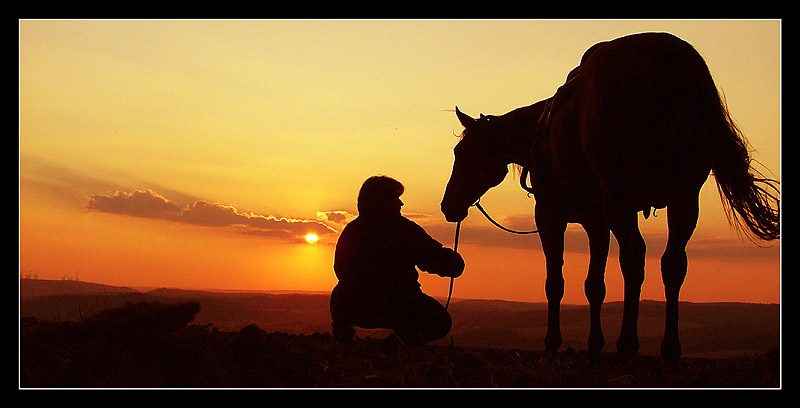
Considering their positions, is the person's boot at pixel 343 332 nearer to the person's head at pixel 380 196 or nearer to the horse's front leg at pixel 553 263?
the person's head at pixel 380 196

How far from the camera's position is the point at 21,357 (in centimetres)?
795

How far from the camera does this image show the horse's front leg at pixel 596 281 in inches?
351

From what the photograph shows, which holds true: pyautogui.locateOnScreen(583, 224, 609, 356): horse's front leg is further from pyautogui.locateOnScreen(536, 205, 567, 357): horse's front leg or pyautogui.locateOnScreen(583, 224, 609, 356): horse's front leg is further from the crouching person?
the crouching person

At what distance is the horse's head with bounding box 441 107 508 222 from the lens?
9906 millimetres

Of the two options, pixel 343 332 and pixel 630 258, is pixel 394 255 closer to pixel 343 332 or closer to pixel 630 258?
pixel 343 332

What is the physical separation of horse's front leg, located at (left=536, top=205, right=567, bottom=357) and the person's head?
70.8 inches

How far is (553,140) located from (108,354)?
198 inches

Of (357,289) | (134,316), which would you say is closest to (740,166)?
(357,289)

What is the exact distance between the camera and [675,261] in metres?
7.81

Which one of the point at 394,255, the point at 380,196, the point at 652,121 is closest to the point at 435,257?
the point at 394,255

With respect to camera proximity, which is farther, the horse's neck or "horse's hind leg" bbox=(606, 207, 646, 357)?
the horse's neck

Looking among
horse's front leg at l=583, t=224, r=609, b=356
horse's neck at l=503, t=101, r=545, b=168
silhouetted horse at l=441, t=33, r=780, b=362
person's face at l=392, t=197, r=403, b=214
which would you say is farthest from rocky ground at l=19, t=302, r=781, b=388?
horse's neck at l=503, t=101, r=545, b=168

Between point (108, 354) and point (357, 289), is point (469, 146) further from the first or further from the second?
point (108, 354)

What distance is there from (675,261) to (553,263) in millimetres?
1857
